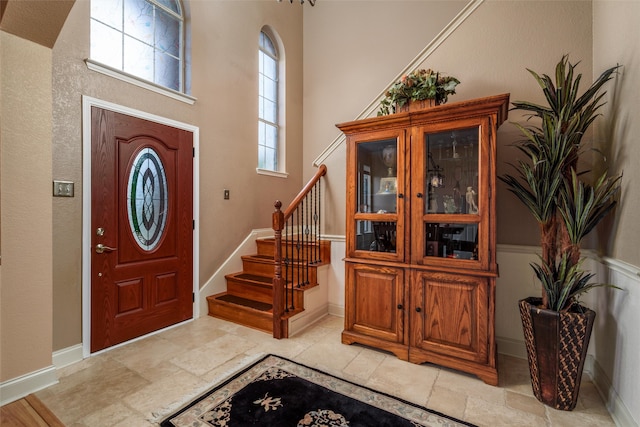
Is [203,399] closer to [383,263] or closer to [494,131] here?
[383,263]

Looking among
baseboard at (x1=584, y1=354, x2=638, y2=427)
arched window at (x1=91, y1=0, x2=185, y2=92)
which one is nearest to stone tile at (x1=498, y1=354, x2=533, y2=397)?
baseboard at (x1=584, y1=354, x2=638, y2=427)

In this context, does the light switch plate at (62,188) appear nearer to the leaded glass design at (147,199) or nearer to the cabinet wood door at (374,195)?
the leaded glass design at (147,199)

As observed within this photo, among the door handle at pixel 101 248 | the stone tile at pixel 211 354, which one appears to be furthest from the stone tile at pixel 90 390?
the door handle at pixel 101 248

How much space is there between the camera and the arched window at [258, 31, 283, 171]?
Answer: 4.25 m

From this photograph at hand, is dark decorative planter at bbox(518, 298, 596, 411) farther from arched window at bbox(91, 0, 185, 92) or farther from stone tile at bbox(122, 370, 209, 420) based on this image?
arched window at bbox(91, 0, 185, 92)

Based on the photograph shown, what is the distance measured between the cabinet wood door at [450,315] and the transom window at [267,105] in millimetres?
2907

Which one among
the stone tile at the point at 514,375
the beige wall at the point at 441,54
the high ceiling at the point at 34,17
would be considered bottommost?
the stone tile at the point at 514,375

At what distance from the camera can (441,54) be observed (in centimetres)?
272

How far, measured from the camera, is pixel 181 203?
121 inches

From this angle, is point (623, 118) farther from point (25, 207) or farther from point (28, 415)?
point (28, 415)

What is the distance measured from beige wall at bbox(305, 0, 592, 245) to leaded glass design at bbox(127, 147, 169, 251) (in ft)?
5.84

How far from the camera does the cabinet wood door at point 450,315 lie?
2.08 m

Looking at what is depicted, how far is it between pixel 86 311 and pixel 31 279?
22.5 inches

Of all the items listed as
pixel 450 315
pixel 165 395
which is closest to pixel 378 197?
pixel 450 315
